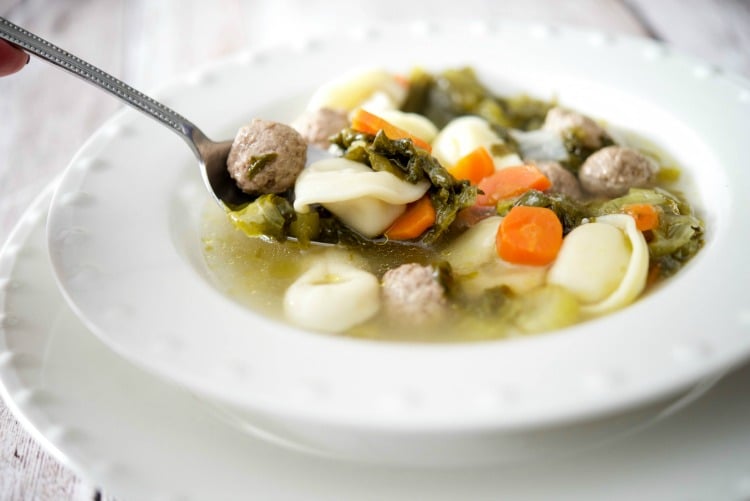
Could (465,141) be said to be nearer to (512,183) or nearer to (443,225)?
(512,183)

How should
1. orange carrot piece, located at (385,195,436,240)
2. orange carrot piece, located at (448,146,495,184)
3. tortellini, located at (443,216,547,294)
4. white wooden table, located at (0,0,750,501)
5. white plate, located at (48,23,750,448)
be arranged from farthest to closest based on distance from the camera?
white wooden table, located at (0,0,750,501) → orange carrot piece, located at (448,146,495,184) → orange carrot piece, located at (385,195,436,240) → tortellini, located at (443,216,547,294) → white plate, located at (48,23,750,448)

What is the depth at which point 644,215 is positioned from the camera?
10.4 ft

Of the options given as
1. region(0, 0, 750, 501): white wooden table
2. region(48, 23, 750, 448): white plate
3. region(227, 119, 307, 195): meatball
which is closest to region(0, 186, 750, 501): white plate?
region(48, 23, 750, 448): white plate

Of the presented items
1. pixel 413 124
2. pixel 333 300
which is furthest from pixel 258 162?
pixel 413 124

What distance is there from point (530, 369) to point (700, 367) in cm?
48

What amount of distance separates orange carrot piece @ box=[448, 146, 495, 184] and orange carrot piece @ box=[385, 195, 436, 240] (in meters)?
0.40

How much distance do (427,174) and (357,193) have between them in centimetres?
32

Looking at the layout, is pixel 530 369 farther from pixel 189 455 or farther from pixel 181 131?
pixel 181 131

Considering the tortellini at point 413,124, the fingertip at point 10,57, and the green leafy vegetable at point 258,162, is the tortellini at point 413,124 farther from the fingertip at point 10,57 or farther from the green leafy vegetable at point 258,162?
the fingertip at point 10,57

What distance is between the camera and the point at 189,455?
246 centimetres

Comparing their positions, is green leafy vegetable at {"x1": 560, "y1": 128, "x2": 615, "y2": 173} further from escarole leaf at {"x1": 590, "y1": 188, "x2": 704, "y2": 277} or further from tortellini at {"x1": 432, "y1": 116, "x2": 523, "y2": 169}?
escarole leaf at {"x1": 590, "y1": 188, "x2": 704, "y2": 277}

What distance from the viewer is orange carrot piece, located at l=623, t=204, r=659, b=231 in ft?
10.3

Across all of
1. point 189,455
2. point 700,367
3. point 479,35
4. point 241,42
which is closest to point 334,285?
point 189,455

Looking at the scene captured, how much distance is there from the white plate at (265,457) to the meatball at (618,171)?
1.15 meters
